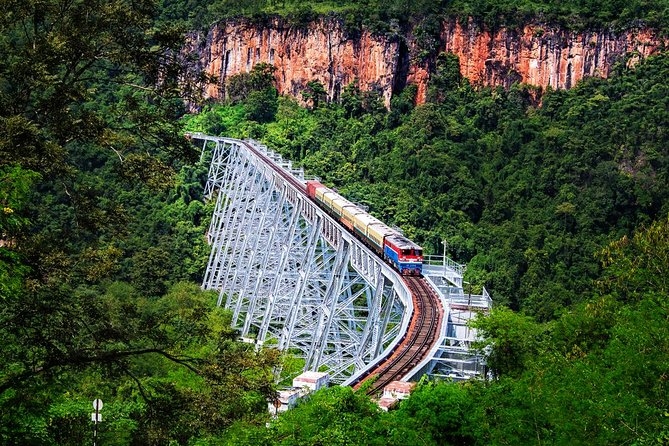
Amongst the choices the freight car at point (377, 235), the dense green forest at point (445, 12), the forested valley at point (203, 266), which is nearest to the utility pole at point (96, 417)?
the forested valley at point (203, 266)

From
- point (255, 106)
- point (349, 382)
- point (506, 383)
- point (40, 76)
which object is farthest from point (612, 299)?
point (255, 106)

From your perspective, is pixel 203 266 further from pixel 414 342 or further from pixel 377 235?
pixel 414 342

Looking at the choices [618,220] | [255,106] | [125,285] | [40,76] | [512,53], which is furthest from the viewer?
[255,106]

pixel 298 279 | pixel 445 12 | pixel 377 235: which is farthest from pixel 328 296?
pixel 445 12

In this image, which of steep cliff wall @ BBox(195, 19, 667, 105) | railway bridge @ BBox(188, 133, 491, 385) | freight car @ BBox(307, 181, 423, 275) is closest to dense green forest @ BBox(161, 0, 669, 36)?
steep cliff wall @ BBox(195, 19, 667, 105)

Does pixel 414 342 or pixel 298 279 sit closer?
pixel 414 342

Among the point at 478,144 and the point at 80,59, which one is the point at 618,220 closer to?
the point at 478,144
